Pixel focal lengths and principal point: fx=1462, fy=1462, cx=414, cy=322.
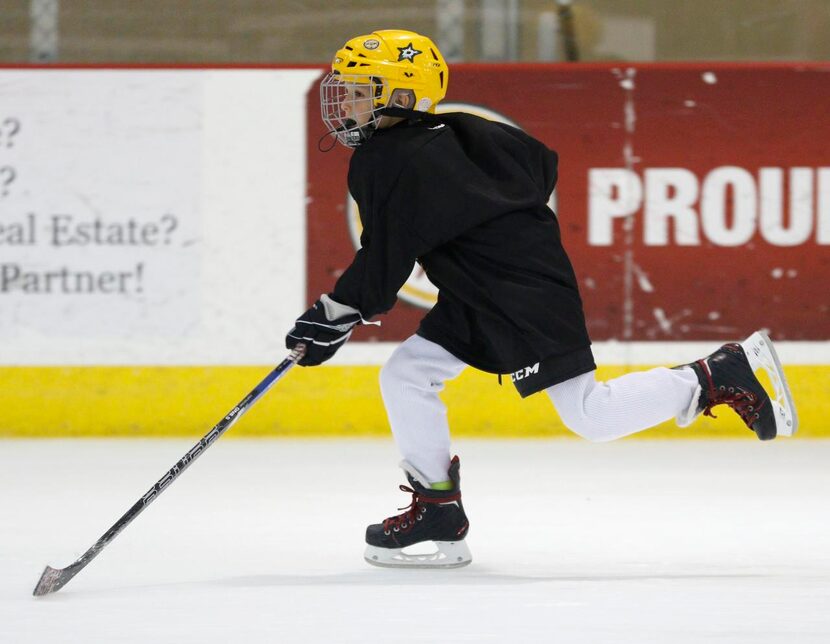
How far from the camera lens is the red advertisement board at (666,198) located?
5336 mm

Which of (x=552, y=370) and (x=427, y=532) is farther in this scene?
(x=427, y=532)

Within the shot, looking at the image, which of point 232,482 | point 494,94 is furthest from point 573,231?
point 232,482

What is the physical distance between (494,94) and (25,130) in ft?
5.59

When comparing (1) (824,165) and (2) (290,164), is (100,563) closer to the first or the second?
(2) (290,164)

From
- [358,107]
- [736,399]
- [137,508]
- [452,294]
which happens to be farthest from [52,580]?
[736,399]

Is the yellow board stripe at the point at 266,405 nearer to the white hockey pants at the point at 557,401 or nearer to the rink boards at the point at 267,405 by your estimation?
the rink boards at the point at 267,405

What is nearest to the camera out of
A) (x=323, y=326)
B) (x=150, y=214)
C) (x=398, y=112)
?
(x=323, y=326)

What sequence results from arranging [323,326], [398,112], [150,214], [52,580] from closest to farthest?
1. [52,580]
2. [323,326]
3. [398,112]
4. [150,214]

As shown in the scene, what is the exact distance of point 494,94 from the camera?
5.36 m

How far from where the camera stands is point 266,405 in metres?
5.28

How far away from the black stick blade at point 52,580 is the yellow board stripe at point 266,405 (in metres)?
2.32

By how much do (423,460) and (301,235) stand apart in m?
2.24

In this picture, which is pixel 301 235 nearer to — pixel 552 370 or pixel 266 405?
pixel 266 405

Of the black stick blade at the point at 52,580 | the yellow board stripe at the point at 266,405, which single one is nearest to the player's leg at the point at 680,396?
the black stick blade at the point at 52,580
